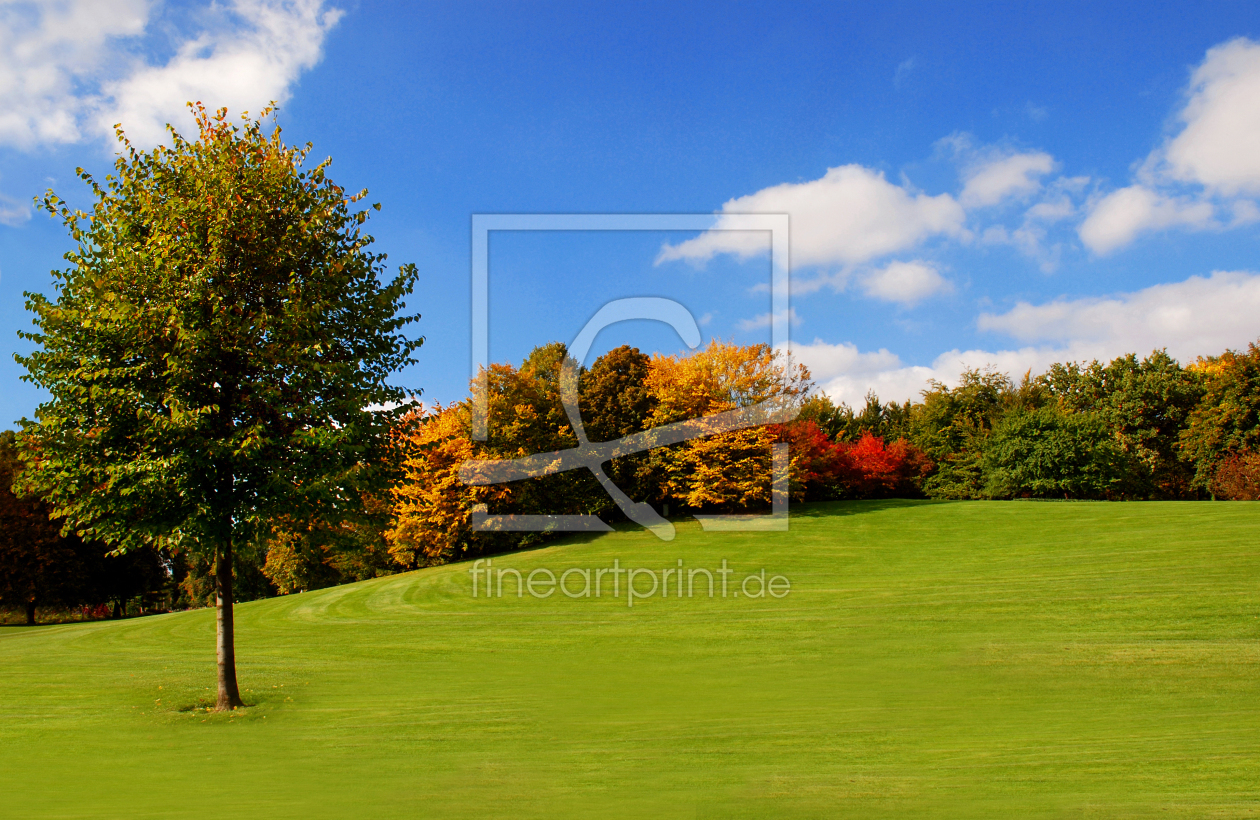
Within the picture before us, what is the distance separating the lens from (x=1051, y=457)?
1715 inches

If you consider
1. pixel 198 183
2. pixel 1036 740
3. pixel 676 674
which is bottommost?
pixel 676 674

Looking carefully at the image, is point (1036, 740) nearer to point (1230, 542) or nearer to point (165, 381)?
point (165, 381)

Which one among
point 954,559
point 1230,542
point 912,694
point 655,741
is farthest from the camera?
point 954,559

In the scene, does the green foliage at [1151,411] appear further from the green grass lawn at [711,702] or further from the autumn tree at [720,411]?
the green grass lawn at [711,702]

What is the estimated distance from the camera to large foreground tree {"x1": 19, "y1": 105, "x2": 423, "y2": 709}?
11.0m

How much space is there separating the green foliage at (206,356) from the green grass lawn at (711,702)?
11.4 ft

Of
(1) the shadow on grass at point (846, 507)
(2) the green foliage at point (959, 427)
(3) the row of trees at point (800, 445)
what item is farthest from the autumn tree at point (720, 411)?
(2) the green foliage at point (959, 427)

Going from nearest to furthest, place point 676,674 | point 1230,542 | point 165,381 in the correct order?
1. point 165,381
2. point 676,674
3. point 1230,542

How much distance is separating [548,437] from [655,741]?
101ft

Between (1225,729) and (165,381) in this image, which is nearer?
(1225,729)

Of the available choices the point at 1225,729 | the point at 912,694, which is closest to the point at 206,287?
the point at 912,694

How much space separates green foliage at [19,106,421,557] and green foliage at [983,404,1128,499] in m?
42.8

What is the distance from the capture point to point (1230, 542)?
77.9 feet

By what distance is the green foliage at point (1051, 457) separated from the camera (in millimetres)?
43438
